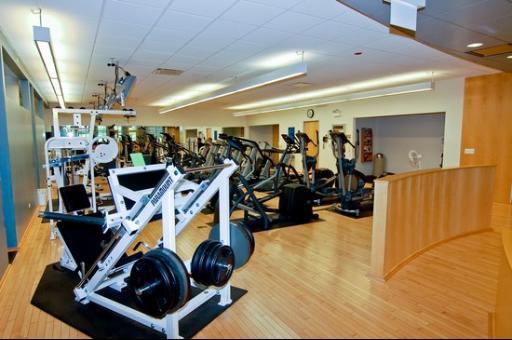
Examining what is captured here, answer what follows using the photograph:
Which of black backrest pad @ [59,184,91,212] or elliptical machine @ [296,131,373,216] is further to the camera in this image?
elliptical machine @ [296,131,373,216]

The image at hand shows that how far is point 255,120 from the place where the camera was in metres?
14.5

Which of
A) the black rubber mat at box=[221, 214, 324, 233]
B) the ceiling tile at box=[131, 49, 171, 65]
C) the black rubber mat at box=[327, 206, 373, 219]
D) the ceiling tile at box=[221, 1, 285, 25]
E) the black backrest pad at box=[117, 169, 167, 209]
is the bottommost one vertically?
the black rubber mat at box=[221, 214, 324, 233]

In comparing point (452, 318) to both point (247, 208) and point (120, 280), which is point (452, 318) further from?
point (247, 208)

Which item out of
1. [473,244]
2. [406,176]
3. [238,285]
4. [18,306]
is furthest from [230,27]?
[473,244]

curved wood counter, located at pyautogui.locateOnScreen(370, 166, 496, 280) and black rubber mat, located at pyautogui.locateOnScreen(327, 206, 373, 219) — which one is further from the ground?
curved wood counter, located at pyautogui.locateOnScreen(370, 166, 496, 280)

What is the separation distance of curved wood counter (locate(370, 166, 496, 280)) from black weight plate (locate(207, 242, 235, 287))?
5.46 feet

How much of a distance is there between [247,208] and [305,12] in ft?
10.3

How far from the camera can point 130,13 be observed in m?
3.45

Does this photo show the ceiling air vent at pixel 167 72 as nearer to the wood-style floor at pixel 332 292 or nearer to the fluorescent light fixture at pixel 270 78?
the fluorescent light fixture at pixel 270 78

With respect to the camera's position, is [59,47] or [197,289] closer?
[197,289]

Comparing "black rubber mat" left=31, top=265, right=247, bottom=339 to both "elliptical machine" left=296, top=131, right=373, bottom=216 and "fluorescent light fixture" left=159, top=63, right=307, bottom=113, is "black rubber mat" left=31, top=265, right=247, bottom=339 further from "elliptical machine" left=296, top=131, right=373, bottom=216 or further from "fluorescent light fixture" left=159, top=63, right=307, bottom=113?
"fluorescent light fixture" left=159, top=63, right=307, bottom=113

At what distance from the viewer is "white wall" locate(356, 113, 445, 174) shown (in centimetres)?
914

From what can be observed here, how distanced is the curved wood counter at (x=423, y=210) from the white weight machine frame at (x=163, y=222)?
1.60m

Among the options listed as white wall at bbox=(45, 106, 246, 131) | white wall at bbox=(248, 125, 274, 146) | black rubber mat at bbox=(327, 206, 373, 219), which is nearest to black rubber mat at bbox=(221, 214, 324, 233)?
black rubber mat at bbox=(327, 206, 373, 219)
